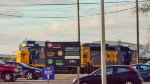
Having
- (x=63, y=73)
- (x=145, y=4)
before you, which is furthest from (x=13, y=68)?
(x=63, y=73)

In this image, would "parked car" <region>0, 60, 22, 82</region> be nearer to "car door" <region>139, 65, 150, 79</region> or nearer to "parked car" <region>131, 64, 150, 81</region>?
"parked car" <region>131, 64, 150, 81</region>

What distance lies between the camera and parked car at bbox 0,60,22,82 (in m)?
36.8

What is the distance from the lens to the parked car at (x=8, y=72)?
1447 inches

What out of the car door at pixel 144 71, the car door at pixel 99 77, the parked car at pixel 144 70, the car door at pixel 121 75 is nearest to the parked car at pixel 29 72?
the parked car at pixel 144 70

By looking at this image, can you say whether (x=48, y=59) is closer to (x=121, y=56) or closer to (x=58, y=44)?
(x=58, y=44)

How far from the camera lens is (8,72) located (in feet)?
122

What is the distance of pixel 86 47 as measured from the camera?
2188 inches

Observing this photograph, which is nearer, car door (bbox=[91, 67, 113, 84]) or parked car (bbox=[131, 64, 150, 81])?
car door (bbox=[91, 67, 113, 84])

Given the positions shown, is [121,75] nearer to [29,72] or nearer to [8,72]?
[8,72]

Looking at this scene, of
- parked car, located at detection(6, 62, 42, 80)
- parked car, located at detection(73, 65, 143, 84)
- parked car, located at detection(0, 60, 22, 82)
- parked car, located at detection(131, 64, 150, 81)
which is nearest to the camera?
parked car, located at detection(73, 65, 143, 84)

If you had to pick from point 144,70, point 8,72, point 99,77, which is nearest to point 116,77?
point 99,77

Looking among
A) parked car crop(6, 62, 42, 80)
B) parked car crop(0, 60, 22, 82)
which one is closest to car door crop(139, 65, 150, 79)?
parked car crop(6, 62, 42, 80)

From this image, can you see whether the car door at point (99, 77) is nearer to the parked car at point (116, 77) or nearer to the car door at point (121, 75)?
the parked car at point (116, 77)

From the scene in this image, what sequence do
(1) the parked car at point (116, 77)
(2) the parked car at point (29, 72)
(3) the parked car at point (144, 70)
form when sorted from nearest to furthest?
(1) the parked car at point (116, 77) → (3) the parked car at point (144, 70) → (2) the parked car at point (29, 72)
